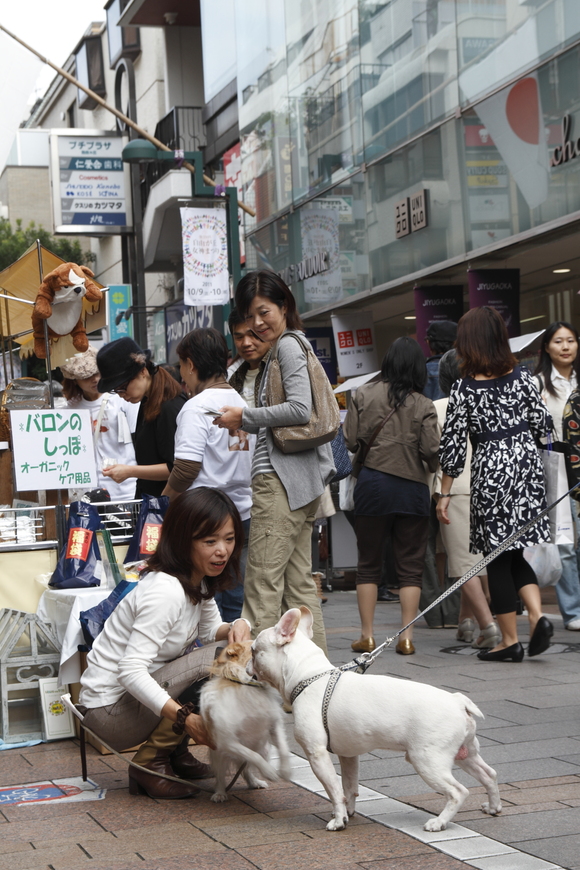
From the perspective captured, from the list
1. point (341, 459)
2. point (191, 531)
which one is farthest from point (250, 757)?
point (341, 459)

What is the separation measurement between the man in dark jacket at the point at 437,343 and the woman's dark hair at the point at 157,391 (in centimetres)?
263

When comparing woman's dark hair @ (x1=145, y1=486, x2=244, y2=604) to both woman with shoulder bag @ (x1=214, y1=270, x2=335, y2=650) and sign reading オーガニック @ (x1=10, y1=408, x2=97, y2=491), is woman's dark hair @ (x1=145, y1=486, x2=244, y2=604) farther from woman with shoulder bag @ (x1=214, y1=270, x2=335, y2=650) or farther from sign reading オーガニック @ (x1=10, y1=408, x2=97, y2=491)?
sign reading オーガニック @ (x1=10, y1=408, x2=97, y2=491)

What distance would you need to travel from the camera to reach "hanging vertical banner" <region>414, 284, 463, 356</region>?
1255 cm

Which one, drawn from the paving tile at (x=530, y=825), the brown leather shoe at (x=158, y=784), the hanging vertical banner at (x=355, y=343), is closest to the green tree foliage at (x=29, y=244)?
the hanging vertical banner at (x=355, y=343)

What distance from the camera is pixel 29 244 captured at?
109ft

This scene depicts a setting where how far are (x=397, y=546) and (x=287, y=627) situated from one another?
333 centimetres

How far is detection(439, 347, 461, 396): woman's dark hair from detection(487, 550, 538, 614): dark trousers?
163 centimetres

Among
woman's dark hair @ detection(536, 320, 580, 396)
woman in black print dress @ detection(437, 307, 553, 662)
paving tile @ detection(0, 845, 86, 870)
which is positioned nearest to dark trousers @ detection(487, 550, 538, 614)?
woman in black print dress @ detection(437, 307, 553, 662)

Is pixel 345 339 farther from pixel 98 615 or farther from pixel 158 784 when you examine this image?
pixel 158 784

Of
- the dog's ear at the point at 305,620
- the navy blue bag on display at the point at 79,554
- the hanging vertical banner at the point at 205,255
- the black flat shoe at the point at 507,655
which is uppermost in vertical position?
the hanging vertical banner at the point at 205,255

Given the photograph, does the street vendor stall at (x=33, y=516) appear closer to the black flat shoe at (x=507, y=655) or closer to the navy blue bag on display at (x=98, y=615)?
the navy blue bag on display at (x=98, y=615)

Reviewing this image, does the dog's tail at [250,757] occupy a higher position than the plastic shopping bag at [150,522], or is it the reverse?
the plastic shopping bag at [150,522]

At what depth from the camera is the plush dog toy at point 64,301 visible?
20.0 feet

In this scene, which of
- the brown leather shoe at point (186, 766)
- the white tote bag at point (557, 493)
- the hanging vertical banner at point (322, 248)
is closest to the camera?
the brown leather shoe at point (186, 766)
